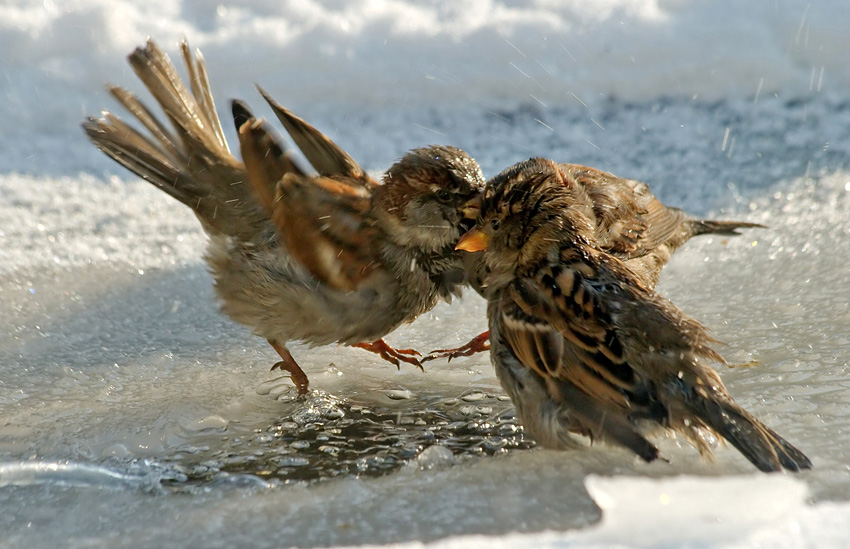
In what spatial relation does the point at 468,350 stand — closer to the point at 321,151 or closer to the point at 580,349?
the point at 580,349

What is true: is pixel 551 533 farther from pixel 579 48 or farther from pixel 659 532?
pixel 579 48

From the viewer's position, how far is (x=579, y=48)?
545cm

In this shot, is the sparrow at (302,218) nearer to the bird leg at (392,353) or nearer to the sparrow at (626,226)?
the bird leg at (392,353)

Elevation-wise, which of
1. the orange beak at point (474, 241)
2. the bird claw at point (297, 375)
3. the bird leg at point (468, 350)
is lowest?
the bird claw at point (297, 375)

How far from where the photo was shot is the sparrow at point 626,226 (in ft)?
10.2

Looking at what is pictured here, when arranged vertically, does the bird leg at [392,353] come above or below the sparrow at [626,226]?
below

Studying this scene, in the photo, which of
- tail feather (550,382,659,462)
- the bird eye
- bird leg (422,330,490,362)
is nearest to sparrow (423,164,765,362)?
bird leg (422,330,490,362)

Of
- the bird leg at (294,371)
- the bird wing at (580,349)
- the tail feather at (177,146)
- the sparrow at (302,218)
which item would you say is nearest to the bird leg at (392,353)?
the sparrow at (302,218)

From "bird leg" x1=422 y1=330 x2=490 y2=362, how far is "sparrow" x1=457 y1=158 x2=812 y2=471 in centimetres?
28

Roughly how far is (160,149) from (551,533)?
2.33m

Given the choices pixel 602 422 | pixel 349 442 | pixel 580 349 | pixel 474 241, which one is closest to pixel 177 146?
pixel 474 241

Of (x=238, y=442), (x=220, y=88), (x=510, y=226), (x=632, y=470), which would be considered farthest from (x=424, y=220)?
(x=220, y=88)

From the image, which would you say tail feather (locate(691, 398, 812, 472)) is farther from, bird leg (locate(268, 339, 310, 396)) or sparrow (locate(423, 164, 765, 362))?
bird leg (locate(268, 339, 310, 396))

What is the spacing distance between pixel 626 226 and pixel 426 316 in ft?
2.93
